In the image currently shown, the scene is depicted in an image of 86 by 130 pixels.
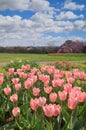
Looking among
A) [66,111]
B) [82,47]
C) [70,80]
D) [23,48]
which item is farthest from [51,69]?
[23,48]

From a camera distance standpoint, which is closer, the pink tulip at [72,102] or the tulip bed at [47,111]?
the tulip bed at [47,111]

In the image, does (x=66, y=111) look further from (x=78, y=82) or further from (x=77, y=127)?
(x=78, y=82)

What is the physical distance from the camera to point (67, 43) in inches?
2146

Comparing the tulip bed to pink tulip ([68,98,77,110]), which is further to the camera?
pink tulip ([68,98,77,110])

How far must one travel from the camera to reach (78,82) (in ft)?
22.7

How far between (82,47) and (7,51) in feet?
48.9

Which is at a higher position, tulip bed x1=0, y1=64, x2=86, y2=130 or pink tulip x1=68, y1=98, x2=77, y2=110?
pink tulip x1=68, y1=98, x2=77, y2=110

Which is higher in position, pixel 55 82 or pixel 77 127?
pixel 55 82

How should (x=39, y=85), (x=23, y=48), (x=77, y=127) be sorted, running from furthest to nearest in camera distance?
(x=23, y=48), (x=39, y=85), (x=77, y=127)

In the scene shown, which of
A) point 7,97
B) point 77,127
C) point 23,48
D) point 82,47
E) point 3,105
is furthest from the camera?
point 23,48

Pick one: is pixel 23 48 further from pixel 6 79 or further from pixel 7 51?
pixel 6 79

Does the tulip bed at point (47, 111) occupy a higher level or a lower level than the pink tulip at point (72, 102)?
lower

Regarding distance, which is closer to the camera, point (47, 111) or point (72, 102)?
point (47, 111)

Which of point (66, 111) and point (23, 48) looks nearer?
point (66, 111)
